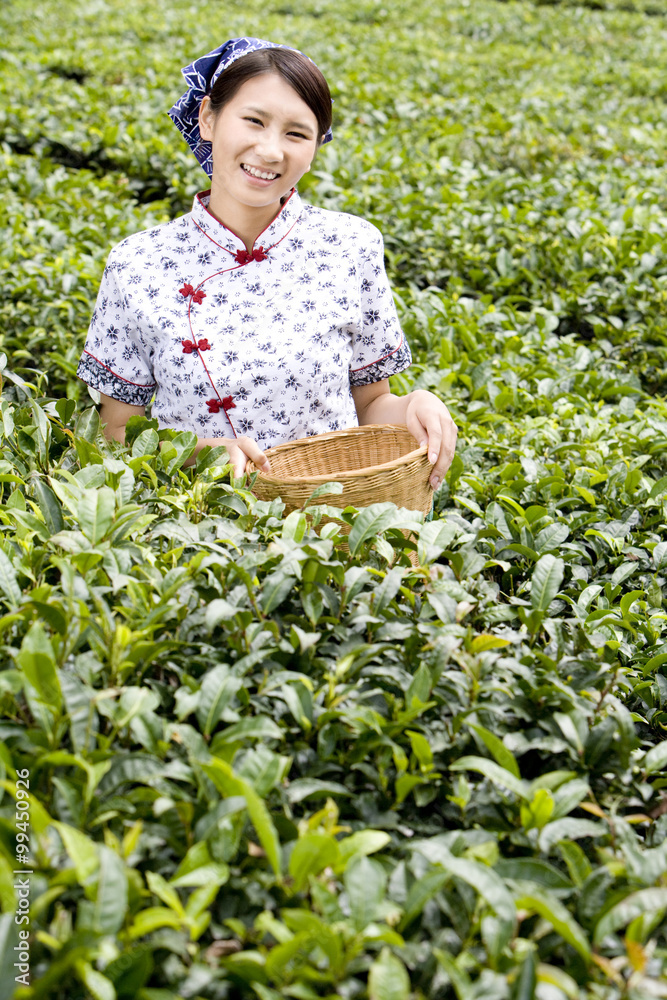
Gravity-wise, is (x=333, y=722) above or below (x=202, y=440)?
below

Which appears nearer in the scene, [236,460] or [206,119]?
[236,460]

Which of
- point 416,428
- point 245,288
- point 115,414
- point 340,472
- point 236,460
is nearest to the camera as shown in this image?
point 236,460

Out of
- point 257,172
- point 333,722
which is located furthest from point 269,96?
point 333,722

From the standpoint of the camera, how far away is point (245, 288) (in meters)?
2.36

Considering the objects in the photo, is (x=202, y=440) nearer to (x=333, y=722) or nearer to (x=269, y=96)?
(x=269, y=96)

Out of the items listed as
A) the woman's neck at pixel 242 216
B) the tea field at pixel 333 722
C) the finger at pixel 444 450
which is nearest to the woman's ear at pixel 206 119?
the woman's neck at pixel 242 216

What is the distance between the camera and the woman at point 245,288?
2.23 meters

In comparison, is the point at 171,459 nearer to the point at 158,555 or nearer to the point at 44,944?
the point at 158,555

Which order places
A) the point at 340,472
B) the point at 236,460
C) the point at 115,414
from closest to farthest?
the point at 236,460, the point at 340,472, the point at 115,414

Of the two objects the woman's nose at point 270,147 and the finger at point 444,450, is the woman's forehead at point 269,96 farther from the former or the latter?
the finger at point 444,450

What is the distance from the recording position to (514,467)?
254 centimetres

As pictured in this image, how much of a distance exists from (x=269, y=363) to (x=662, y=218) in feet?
10.6

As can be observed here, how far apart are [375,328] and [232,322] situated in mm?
439

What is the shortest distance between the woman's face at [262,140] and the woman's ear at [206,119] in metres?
0.08
